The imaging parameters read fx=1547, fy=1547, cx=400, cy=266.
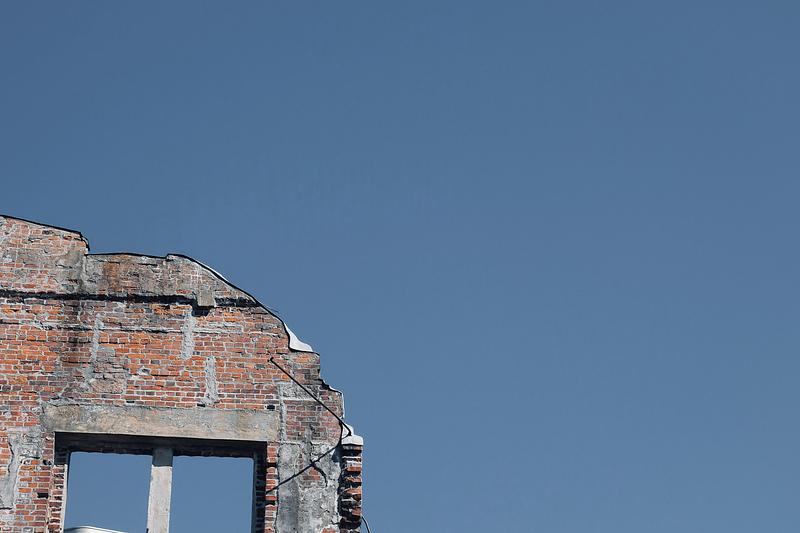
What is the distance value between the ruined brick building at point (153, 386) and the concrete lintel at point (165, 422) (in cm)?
1

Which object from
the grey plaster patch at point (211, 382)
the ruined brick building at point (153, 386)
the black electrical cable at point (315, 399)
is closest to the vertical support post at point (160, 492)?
the ruined brick building at point (153, 386)

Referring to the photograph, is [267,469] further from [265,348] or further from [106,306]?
[106,306]

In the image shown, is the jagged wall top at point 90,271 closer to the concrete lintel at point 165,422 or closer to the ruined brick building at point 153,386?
the ruined brick building at point 153,386

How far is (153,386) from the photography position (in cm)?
1551

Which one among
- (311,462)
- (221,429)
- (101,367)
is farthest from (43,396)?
(311,462)

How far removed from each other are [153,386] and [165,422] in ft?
1.36

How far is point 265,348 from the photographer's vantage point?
1588cm

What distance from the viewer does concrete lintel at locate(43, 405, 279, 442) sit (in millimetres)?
15227

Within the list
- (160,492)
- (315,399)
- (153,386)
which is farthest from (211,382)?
(160,492)

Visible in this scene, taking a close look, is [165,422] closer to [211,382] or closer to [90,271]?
[211,382]

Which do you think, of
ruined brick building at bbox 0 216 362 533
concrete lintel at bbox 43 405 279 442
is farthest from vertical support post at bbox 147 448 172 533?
concrete lintel at bbox 43 405 279 442

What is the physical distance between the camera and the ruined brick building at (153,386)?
1515cm

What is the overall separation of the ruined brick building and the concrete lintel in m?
0.01

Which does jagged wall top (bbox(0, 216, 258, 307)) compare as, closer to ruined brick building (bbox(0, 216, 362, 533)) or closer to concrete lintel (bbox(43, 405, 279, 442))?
ruined brick building (bbox(0, 216, 362, 533))
